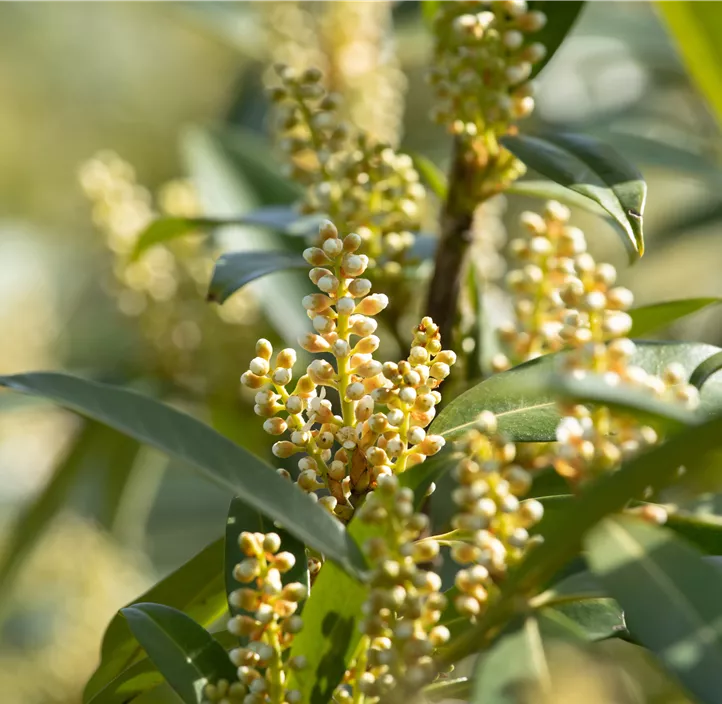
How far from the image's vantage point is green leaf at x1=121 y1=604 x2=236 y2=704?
1.83ft

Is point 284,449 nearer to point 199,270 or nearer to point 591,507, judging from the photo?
point 591,507

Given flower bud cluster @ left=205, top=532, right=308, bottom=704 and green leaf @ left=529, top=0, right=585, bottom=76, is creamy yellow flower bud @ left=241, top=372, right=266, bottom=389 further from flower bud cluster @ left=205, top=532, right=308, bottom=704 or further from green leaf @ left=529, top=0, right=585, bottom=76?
green leaf @ left=529, top=0, right=585, bottom=76

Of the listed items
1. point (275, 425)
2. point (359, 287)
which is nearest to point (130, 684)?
point (275, 425)

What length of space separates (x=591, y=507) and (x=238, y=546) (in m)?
0.26

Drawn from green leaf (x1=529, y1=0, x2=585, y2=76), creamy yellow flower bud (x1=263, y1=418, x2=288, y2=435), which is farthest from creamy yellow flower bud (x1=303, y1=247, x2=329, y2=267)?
green leaf (x1=529, y1=0, x2=585, y2=76)

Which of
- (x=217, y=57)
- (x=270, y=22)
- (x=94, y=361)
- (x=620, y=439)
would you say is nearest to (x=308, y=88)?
(x=620, y=439)

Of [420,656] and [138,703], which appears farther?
[138,703]

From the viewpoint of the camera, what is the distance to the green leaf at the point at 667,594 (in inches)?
17.6

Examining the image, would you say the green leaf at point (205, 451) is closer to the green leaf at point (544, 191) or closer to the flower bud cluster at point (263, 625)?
the flower bud cluster at point (263, 625)

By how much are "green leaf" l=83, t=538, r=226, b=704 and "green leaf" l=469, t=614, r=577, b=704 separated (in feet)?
1.01

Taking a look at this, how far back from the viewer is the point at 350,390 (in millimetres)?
603

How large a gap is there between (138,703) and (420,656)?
32 cm

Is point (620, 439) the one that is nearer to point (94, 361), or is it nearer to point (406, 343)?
point (406, 343)

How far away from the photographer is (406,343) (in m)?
1.02
